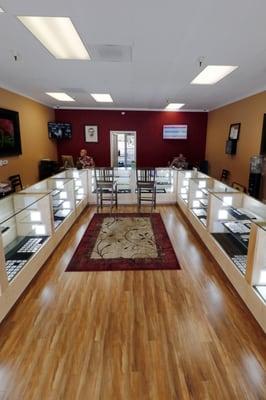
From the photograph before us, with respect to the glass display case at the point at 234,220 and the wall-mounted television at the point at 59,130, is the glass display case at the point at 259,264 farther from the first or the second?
the wall-mounted television at the point at 59,130

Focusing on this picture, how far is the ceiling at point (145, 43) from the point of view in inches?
90.3

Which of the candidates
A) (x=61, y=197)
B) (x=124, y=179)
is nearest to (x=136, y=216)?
(x=124, y=179)

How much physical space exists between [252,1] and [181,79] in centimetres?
276

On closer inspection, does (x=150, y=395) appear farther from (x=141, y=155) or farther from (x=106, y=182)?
(x=141, y=155)

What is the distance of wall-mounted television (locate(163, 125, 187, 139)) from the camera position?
9.63 metres

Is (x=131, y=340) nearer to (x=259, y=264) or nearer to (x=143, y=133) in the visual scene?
(x=259, y=264)

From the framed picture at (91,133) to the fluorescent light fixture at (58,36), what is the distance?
592cm

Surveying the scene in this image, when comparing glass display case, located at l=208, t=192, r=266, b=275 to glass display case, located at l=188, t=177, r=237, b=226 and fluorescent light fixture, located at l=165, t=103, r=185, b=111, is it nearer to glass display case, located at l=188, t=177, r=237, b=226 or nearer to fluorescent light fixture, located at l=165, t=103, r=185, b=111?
glass display case, located at l=188, t=177, r=237, b=226

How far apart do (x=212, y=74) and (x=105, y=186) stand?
3240 millimetres

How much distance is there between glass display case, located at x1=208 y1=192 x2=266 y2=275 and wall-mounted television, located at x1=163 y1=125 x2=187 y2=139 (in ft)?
21.0

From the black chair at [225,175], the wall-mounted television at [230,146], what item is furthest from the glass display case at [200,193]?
the black chair at [225,175]

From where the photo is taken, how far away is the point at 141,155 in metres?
9.92

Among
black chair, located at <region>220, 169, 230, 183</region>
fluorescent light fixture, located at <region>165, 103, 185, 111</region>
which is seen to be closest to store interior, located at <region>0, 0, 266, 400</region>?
black chair, located at <region>220, 169, 230, 183</region>

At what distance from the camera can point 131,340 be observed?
7.16 ft
